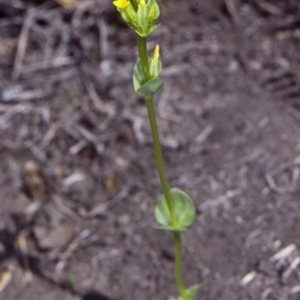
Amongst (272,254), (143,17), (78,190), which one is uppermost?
(143,17)

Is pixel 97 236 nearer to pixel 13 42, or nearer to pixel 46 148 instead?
pixel 46 148

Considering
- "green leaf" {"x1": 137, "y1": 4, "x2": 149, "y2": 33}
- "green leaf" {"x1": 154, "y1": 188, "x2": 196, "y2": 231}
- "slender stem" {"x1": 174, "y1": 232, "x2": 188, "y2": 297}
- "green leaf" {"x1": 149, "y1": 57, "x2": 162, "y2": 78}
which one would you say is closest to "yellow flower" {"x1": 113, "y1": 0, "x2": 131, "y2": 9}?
"green leaf" {"x1": 137, "y1": 4, "x2": 149, "y2": 33}

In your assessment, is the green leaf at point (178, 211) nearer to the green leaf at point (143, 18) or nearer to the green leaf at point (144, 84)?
the green leaf at point (144, 84)

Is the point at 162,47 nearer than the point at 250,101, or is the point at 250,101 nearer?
the point at 250,101

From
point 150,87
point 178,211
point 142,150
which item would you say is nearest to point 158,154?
point 150,87

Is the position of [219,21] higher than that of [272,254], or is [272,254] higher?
[219,21]

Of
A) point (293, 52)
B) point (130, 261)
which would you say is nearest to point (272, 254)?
point (130, 261)

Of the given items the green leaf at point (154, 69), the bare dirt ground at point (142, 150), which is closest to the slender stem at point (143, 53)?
the green leaf at point (154, 69)
